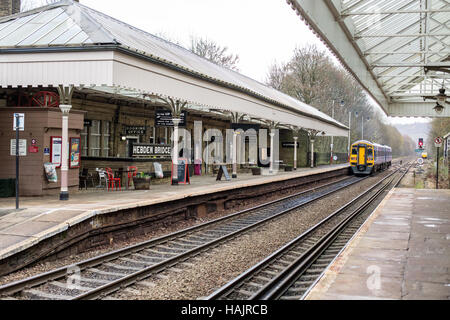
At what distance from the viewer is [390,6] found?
12336 mm

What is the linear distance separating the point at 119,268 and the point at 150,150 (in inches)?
430

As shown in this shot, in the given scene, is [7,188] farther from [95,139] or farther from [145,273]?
[145,273]

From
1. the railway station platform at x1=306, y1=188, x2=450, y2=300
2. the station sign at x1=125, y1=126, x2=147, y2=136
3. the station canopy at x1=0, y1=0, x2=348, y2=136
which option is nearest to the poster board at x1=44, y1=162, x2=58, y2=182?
the station canopy at x1=0, y1=0, x2=348, y2=136

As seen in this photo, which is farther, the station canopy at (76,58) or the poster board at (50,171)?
the poster board at (50,171)

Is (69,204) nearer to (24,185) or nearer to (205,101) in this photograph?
(24,185)

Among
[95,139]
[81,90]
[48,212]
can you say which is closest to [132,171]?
[95,139]

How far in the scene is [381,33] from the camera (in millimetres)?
13984

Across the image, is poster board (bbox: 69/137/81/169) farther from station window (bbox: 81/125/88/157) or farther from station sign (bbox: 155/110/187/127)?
station sign (bbox: 155/110/187/127)

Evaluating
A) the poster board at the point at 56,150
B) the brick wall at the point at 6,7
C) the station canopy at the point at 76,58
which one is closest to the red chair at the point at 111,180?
the station canopy at the point at 76,58

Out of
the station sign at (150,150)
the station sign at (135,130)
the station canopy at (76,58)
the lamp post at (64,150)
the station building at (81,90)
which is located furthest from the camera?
the station sign at (135,130)

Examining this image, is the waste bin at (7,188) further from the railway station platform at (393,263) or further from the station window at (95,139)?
the railway station platform at (393,263)

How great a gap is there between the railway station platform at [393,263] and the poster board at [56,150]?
26.1 feet

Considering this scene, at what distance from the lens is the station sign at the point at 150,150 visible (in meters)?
18.3

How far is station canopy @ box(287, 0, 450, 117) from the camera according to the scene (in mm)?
10898
